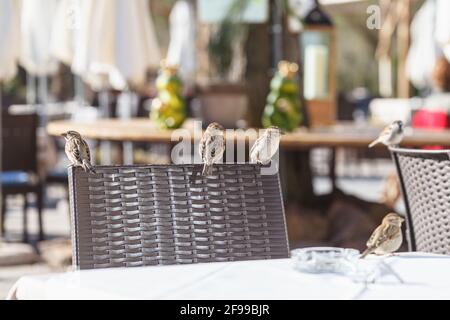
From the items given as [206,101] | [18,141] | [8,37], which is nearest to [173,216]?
[8,37]

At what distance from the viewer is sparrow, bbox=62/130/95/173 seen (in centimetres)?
249

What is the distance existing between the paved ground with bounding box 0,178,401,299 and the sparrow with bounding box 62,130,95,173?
277cm

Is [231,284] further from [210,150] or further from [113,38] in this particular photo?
[113,38]

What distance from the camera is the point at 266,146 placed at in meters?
2.66

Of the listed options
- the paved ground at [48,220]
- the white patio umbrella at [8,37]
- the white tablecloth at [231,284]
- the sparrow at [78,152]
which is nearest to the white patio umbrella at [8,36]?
the white patio umbrella at [8,37]

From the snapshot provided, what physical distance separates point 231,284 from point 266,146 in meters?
0.77

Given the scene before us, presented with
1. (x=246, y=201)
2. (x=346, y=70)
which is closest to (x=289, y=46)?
(x=246, y=201)

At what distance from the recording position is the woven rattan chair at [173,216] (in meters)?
Result: 2.46

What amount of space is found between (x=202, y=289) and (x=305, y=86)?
5.20 m

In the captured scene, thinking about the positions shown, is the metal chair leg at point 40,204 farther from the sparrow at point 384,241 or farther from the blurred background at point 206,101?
the sparrow at point 384,241

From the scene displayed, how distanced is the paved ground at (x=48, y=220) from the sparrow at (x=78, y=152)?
277cm

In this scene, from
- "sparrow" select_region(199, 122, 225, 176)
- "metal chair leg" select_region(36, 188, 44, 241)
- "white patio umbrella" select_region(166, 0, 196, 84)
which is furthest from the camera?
"white patio umbrella" select_region(166, 0, 196, 84)

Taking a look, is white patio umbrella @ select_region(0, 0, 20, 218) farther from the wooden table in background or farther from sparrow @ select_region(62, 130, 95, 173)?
sparrow @ select_region(62, 130, 95, 173)

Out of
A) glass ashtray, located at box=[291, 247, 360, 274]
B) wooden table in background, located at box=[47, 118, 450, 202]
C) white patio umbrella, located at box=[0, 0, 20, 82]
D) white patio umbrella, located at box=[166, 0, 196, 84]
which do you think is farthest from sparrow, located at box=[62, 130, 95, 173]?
white patio umbrella, located at box=[166, 0, 196, 84]
